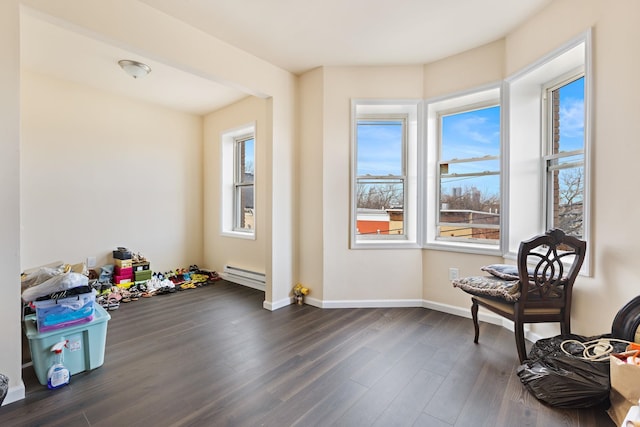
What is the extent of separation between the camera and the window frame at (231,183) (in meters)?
4.56

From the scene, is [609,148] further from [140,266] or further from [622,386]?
[140,266]

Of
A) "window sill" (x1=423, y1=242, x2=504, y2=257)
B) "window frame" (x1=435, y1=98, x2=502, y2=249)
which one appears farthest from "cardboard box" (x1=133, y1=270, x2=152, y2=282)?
"window frame" (x1=435, y1=98, x2=502, y2=249)

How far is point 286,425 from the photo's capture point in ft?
5.01

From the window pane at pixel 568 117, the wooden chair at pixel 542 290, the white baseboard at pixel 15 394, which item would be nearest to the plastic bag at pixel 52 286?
the white baseboard at pixel 15 394

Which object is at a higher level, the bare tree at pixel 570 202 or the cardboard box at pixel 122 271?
the bare tree at pixel 570 202

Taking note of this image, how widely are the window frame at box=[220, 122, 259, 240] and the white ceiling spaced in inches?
47.8

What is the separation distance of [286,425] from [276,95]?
3031mm

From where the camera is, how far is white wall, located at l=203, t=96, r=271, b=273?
4.13 m

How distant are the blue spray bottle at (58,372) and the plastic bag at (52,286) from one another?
1.13ft

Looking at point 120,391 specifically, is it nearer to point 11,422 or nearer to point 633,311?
point 11,422

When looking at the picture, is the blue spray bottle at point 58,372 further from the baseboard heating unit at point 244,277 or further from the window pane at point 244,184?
the window pane at point 244,184

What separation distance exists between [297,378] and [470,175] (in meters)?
2.60

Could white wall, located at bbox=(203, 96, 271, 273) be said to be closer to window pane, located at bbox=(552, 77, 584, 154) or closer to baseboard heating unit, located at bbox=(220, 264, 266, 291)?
baseboard heating unit, located at bbox=(220, 264, 266, 291)

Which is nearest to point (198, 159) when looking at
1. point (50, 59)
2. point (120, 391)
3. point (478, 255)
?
point (50, 59)
